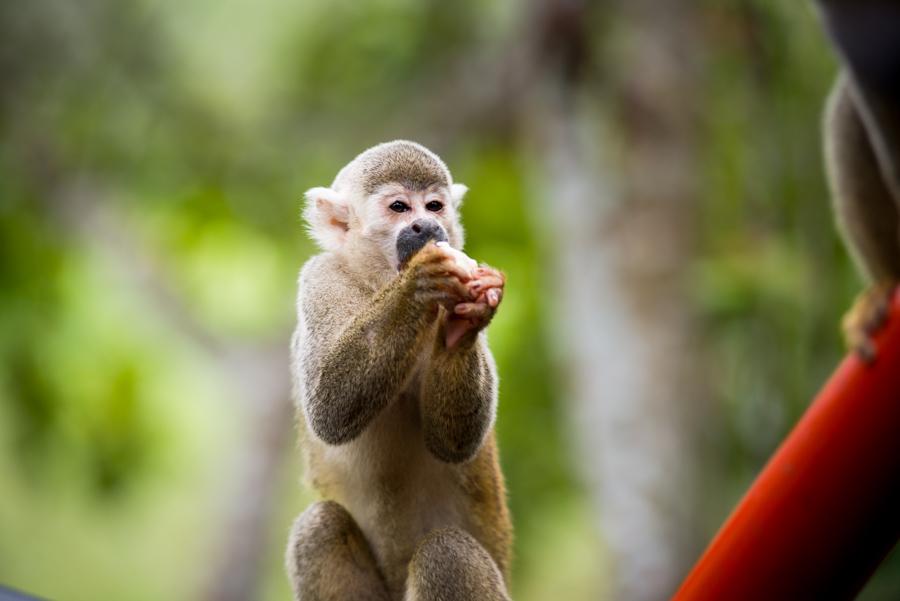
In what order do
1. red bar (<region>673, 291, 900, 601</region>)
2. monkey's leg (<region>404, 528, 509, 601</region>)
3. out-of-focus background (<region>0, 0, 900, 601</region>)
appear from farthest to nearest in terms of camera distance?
out-of-focus background (<region>0, 0, 900, 601</region>) < monkey's leg (<region>404, 528, 509, 601</region>) < red bar (<region>673, 291, 900, 601</region>)

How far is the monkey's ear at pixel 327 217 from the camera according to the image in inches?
55.9

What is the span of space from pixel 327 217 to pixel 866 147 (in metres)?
1.49

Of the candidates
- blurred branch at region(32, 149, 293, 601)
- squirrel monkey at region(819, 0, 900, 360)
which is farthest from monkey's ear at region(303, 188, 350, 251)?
blurred branch at region(32, 149, 293, 601)

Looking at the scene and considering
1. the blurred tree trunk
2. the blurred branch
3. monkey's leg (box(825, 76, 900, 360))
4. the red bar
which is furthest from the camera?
the blurred tree trunk

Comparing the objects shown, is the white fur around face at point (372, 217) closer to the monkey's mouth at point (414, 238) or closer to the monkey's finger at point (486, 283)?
the monkey's mouth at point (414, 238)

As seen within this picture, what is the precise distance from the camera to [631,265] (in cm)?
373

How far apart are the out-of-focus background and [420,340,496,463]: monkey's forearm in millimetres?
1384

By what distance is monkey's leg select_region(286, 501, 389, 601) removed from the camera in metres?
1.58

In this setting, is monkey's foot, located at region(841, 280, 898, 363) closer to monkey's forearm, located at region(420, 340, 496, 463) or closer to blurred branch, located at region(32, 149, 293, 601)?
monkey's forearm, located at region(420, 340, 496, 463)

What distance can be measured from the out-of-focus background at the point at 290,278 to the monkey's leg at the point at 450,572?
1.27m

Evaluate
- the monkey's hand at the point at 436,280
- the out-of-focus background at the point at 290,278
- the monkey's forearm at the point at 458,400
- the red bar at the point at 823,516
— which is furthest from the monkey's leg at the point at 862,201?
the monkey's hand at the point at 436,280

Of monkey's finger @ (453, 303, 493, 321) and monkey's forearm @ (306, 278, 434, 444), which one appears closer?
monkey's finger @ (453, 303, 493, 321)

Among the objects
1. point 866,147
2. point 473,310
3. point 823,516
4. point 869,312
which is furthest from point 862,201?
point 473,310

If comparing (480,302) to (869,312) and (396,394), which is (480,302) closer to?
(396,394)
